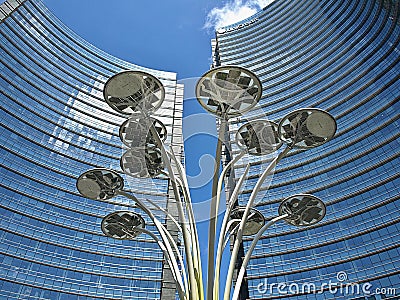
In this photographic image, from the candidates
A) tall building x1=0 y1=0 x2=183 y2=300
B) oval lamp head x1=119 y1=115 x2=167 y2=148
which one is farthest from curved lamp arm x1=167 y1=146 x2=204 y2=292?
tall building x1=0 y1=0 x2=183 y2=300

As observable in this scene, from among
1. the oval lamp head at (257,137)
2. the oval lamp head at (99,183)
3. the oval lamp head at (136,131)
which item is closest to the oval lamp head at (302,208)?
the oval lamp head at (257,137)

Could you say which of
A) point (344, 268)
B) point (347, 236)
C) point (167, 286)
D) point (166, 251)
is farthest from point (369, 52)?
point (166, 251)

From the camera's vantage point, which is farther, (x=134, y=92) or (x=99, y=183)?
(x=99, y=183)

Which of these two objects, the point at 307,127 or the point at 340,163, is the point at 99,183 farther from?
the point at 340,163

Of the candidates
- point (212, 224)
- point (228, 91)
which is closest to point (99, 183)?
point (212, 224)

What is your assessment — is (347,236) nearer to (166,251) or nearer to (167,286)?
(167,286)

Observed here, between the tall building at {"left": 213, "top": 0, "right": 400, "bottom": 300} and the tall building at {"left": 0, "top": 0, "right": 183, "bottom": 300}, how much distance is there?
52.3ft

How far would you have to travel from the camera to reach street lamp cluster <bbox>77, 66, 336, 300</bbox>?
43.4ft

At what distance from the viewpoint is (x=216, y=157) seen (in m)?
14.9

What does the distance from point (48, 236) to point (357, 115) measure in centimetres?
4676

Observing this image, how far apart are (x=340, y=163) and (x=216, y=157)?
41918 mm

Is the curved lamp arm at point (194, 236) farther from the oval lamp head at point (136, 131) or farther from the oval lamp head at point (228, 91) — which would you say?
the oval lamp head at point (228, 91)

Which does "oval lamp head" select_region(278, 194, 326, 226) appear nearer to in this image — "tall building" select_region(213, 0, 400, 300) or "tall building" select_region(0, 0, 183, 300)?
"tall building" select_region(213, 0, 400, 300)

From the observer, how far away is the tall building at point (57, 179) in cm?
4428
